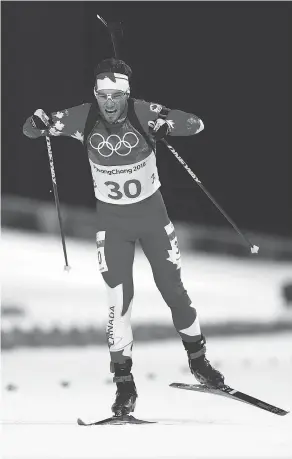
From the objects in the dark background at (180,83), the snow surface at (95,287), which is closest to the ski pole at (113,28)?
the snow surface at (95,287)

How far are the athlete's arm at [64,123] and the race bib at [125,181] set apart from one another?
0.80 feet

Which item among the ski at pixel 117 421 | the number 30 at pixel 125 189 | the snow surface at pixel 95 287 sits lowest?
the ski at pixel 117 421

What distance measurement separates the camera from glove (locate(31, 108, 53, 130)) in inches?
233

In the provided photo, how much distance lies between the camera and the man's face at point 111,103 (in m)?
5.79

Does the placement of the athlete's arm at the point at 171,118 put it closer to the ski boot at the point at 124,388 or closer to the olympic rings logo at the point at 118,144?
the olympic rings logo at the point at 118,144

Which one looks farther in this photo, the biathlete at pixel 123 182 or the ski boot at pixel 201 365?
the ski boot at pixel 201 365

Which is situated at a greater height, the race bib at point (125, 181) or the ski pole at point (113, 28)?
the ski pole at point (113, 28)

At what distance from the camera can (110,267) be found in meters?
5.97

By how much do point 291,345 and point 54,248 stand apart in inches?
218

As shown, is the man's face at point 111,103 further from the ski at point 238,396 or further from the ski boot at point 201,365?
the ski at point 238,396

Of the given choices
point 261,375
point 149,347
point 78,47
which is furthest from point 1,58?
point 261,375

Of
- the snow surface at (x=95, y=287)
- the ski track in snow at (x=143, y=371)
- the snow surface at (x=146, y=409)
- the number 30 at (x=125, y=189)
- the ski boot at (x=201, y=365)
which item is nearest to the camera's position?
the snow surface at (x=146, y=409)

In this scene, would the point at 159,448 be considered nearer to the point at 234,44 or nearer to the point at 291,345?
the point at 291,345

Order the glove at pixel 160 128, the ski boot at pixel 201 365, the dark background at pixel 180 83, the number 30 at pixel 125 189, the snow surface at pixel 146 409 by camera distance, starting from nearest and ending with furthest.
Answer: the snow surface at pixel 146 409
the glove at pixel 160 128
the number 30 at pixel 125 189
the ski boot at pixel 201 365
the dark background at pixel 180 83
